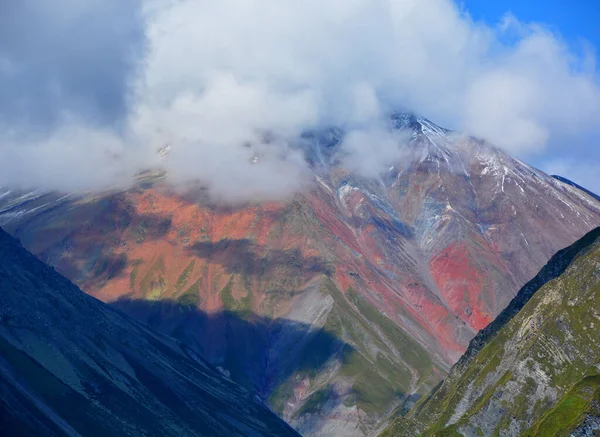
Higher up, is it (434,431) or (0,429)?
(434,431)

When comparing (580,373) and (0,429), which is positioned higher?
(580,373)

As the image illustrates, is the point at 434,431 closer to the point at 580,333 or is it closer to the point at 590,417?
the point at 580,333

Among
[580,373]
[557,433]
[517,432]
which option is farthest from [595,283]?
[557,433]

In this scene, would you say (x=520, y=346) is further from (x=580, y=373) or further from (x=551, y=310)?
(x=580, y=373)

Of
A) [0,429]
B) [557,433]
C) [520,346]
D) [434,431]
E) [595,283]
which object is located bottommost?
[0,429]

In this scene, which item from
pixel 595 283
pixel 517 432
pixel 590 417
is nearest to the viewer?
pixel 590 417

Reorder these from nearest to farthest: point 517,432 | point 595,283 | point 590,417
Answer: point 590,417 < point 517,432 < point 595,283

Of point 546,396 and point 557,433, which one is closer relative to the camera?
point 557,433

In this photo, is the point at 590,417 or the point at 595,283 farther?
the point at 595,283

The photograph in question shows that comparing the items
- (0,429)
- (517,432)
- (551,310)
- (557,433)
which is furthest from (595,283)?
(0,429)
